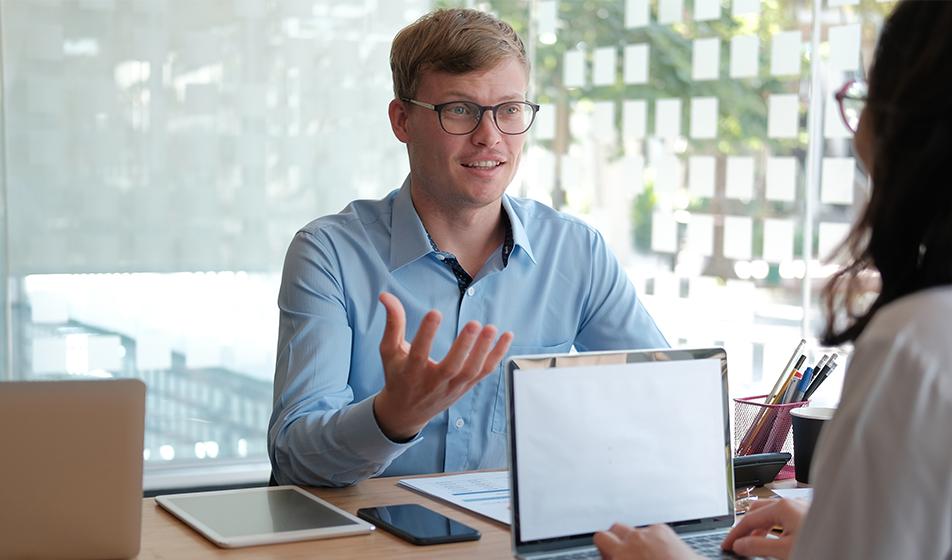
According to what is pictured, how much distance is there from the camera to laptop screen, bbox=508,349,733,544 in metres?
1.32

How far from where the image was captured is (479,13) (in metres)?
2.24

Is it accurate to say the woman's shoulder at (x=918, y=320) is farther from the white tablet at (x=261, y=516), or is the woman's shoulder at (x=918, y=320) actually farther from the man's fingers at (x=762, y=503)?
the white tablet at (x=261, y=516)

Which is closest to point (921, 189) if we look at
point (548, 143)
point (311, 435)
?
point (311, 435)

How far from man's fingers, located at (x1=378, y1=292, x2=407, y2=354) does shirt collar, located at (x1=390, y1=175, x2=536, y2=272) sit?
639mm

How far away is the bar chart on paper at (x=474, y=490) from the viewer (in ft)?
5.30

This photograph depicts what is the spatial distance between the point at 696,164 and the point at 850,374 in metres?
3.46

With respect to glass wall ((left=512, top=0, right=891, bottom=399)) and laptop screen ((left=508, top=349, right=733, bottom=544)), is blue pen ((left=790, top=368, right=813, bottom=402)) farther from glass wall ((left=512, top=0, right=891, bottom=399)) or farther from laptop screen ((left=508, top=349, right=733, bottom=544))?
glass wall ((left=512, top=0, right=891, bottom=399))

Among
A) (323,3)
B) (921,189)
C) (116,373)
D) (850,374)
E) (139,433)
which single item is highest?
(323,3)

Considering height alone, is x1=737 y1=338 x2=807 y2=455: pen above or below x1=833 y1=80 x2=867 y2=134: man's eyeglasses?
below

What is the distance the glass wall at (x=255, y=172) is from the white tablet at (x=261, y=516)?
2256 millimetres

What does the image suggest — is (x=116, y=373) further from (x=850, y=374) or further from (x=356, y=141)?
(x=850, y=374)

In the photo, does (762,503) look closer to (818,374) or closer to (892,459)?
(818,374)

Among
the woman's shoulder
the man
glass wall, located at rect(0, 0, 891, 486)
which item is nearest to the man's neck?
the man

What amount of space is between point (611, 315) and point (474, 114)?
505 mm
